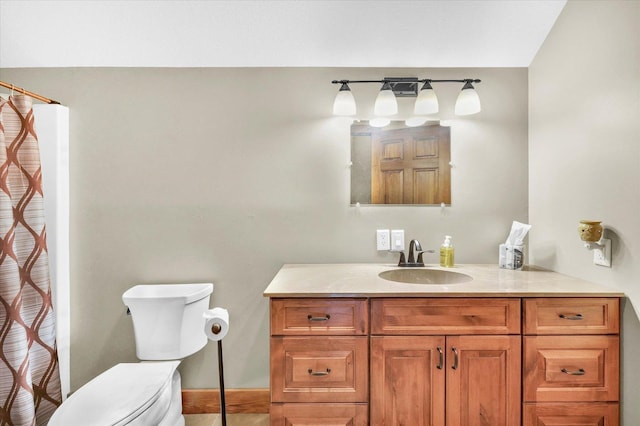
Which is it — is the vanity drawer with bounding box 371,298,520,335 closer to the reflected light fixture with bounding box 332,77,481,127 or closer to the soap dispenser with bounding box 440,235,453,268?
the soap dispenser with bounding box 440,235,453,268

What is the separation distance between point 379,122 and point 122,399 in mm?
1856

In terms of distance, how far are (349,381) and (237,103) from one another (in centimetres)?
160

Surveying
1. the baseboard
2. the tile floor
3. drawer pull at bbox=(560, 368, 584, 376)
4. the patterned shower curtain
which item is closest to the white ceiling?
the patterned shower curtain

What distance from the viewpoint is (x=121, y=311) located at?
192cm

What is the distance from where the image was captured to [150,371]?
1526 mm

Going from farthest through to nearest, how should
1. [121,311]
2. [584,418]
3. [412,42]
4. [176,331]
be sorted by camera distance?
[121,311] < [412,42] < [176,331] < [584,418]

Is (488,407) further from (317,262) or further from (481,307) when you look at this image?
(317,262)

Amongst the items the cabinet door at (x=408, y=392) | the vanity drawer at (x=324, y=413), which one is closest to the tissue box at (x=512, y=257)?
the cabinet door at (x=408, y=392)

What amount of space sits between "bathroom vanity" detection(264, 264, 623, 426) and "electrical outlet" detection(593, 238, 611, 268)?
0.15 metres

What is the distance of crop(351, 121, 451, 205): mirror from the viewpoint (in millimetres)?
1916

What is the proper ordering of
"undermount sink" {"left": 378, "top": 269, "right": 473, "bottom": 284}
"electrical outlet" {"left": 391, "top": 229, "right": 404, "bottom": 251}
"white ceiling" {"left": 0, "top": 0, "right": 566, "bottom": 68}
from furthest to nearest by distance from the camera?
"electrical outlet" {"left": 391, "top": 229, "right": 404, "bottom": 251} < "undermount sink" {"left": 378, "top": 269, "right": 473, "bottom": 284} < "white ceiling" {"left": 0, "top": 0, "right": 566, "bottom": 68}

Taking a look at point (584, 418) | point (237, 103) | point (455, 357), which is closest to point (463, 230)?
point (455, 357)

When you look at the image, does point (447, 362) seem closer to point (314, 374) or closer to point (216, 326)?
point (314, 374)

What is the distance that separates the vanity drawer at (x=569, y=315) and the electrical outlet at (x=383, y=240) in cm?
77
